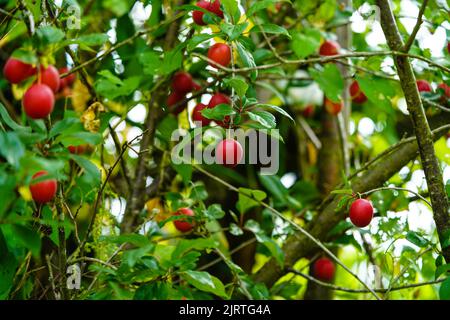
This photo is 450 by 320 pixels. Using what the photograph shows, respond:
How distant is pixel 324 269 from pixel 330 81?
1.60 ft

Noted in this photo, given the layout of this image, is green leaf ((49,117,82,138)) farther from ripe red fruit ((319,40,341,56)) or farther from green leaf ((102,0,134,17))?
ripe red fruit ((319,40,341,56))

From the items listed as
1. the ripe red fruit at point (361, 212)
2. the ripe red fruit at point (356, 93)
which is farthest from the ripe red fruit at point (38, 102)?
the ripe red fruit at point (356, 93)

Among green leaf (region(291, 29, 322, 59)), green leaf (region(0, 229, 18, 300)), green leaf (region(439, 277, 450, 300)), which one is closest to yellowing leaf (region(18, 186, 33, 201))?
green leaf (region(0, 229, 18, 300))

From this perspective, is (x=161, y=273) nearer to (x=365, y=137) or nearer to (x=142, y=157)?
(x=142, y=157)

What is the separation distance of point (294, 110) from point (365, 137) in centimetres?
25

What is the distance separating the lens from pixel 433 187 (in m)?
1.09

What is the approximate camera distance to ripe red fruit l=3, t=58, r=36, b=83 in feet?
2.72

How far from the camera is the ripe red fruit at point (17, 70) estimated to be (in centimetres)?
83

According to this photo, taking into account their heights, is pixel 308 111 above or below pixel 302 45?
above

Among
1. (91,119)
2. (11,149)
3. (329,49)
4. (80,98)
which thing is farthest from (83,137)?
(329,49)

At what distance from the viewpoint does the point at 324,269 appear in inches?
69.4

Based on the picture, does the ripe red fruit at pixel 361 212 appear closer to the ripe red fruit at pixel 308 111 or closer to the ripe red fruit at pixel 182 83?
the ripe red fruit at pixel 182 83

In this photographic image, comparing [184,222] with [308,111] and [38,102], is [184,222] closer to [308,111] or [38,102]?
[38,102]

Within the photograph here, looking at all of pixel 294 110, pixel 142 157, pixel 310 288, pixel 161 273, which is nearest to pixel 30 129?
pixel 161 273
